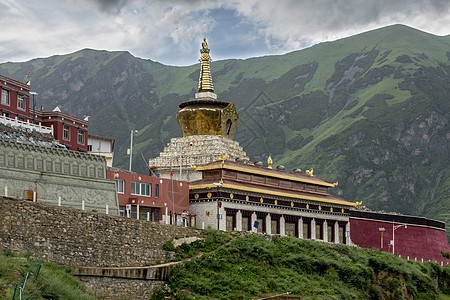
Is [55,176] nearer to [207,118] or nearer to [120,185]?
[120,185]

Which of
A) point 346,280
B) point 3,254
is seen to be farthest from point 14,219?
point 346,280

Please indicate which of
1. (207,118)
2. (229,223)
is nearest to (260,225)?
(229,223)

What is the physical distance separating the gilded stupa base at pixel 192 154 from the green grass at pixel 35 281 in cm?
3345

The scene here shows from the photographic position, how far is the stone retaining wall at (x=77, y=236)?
114ft

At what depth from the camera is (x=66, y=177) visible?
42.8m

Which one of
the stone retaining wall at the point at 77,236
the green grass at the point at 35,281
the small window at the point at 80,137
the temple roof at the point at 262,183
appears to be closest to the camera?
the green grass at the point at 35,281

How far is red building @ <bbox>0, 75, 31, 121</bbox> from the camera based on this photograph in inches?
2527

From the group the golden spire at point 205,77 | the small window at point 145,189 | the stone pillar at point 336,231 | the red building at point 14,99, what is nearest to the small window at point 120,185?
the small window at point 145,189

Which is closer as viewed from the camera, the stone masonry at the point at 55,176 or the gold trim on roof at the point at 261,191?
the stone masonry at the point at 55,176

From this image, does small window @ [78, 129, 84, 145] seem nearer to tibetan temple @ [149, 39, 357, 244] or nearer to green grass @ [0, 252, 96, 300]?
tibetan temple @ [149, 39, 357, 244]

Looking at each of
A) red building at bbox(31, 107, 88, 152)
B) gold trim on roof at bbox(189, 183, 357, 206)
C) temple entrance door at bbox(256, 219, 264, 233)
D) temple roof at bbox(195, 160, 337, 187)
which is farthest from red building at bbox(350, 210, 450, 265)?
red building at bbox(31, 107, 88, 152)

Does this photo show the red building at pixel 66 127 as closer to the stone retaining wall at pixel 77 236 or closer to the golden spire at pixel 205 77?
the golden spire at pixel 205 77

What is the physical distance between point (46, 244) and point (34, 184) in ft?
19.1

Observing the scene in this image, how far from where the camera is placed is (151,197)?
54.4m
